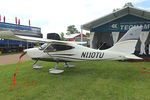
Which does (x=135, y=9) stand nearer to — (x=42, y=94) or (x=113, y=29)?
(x=113, y=29)

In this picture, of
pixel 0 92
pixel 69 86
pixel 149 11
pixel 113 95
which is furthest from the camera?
pixel 149 11

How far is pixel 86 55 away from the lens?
8242 millimetres

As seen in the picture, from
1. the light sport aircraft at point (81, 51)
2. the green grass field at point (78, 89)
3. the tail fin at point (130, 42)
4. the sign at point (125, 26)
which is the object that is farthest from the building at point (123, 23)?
the green grass field at point (78, 89)

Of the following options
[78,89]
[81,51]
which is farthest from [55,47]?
[78,89]

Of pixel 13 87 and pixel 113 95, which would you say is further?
pixel 13 87

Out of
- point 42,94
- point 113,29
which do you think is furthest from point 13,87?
point 113,29

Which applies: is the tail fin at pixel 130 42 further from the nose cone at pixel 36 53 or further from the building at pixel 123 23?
the building at pixel 123 23

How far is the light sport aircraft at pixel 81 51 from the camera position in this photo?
7852 mm

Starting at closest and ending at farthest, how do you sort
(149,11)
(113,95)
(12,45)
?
1. (113,95)
2. (149,11)
3. (12,45)

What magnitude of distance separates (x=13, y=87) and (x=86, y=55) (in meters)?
3.81

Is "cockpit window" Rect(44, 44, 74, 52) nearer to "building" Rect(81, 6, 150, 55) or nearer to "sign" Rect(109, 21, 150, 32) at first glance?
"building" Rect(81, 6, 150, 55)

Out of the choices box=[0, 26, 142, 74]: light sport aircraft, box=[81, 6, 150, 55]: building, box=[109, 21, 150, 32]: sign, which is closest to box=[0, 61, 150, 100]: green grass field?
box=[0, 26, 142, 74]: light sport aircraft

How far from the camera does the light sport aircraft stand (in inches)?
309

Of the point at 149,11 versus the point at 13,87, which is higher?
the point at 149,11
